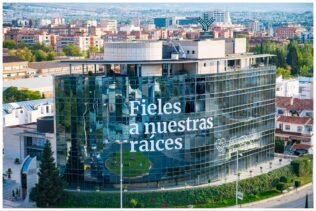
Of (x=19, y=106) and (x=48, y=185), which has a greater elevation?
(x=19, y=106)

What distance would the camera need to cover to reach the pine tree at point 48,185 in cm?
3369

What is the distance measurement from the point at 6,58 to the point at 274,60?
3493cm

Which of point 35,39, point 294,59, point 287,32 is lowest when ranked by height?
point 294,59

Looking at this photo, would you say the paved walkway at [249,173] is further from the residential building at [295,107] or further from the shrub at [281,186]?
the residential building at [295,107]

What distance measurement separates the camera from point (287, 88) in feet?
206

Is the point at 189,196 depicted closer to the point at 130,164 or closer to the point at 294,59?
the point at 130,164

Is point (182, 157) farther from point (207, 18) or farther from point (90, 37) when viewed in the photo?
point (90, 37)

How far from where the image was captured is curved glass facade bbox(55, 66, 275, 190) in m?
34.4

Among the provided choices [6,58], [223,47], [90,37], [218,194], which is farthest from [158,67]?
[90,37]

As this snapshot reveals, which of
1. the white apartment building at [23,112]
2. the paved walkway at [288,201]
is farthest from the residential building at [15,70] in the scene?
the paved walkway at [288,201]

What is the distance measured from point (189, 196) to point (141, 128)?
422 centimetres

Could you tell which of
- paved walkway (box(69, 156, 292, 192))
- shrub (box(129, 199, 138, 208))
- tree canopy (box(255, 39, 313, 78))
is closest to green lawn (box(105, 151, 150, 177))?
paved walkway (box(69, 156, 292, 192))

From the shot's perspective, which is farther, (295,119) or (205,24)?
(295,119)

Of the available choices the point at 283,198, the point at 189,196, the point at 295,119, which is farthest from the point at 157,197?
the point at 295,119
